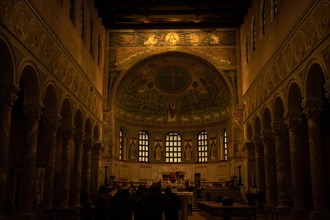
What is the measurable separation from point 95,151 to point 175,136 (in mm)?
12238

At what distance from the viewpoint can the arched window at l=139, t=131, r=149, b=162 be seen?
41.6 meters

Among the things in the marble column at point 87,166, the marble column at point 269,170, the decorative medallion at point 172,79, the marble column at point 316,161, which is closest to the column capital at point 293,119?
the marble column at point 316,161

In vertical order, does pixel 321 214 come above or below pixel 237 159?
below

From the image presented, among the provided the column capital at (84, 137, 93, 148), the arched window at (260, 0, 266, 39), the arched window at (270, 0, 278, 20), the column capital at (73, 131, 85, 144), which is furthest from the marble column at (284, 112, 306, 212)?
the column capital at (84, 137, 93, 148)

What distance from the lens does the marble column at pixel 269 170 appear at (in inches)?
956

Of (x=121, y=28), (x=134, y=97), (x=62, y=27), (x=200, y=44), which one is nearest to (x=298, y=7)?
(x=62, y=27)

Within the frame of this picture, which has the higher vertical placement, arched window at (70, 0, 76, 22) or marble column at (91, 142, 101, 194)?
arched window at (70, 0, 76, 22)

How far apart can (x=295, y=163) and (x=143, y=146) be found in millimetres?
23826

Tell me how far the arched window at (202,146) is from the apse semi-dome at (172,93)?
1486 millimetres

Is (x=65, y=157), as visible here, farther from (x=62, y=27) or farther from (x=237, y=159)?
(x=237, y=159)

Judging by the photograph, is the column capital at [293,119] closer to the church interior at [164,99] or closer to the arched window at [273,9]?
the church interior at [164,99]

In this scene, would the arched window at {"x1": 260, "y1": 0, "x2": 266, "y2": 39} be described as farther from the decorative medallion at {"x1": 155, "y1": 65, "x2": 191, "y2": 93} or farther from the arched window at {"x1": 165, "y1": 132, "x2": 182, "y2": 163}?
the arched window at {"x1": 165, "y1": 132, "x2": 182, "y2": 163}

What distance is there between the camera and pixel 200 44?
35.0 meters

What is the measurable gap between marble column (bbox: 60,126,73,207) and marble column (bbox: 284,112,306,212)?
11589 mm
